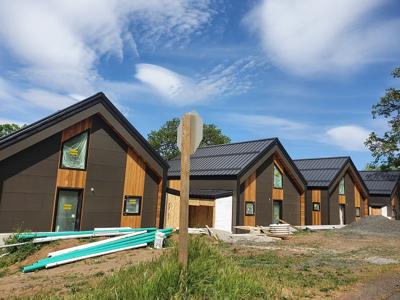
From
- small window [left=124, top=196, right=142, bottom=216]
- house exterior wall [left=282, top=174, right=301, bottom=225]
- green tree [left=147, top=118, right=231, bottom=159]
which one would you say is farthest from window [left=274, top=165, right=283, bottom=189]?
green tree [left=147, top=118, right=231, bottom=159]

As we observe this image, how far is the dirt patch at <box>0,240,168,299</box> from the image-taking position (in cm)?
756

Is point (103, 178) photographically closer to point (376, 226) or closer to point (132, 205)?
point (132, 205)

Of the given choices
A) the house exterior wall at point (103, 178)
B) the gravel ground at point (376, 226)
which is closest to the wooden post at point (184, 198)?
the house exterior wall at point (103, 178)

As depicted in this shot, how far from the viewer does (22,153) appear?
13.6 meters

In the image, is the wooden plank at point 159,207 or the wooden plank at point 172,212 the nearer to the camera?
the wooden plank at point 159,207

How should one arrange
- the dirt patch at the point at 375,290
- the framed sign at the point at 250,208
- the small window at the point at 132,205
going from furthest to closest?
1. the framed sign at the point at 250,208
2. the small window at the point at 132,205
3. the dirt patch at the point at 375,290

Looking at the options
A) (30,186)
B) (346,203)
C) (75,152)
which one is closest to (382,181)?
(346,203)

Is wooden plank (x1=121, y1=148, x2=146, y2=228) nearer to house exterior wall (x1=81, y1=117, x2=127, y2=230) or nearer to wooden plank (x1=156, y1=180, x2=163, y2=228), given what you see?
house exterior wall (x1=81, y1=117, x2=127, y2=230)

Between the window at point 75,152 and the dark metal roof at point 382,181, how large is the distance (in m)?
37.1

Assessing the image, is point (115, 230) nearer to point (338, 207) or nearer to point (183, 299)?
point (183, 299)

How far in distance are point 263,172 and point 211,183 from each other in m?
3.97

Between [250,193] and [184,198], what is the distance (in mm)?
17196

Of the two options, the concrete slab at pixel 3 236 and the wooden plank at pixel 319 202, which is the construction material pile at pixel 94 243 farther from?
the wooden plank at pixel 319 202

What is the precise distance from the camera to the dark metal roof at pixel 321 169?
3045 cm
